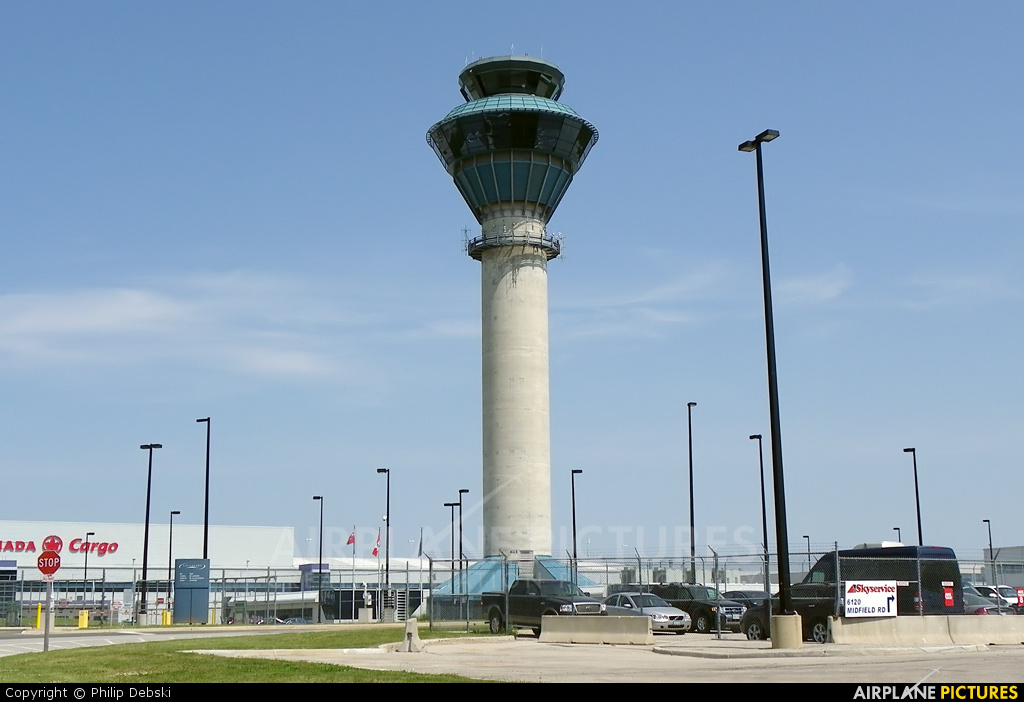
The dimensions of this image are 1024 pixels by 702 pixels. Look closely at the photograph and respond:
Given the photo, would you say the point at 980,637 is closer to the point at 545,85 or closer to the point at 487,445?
the point at 487,445

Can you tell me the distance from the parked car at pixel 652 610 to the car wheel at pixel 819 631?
742 centimetres

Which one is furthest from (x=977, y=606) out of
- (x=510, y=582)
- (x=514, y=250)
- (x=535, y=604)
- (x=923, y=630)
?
(x=514, y=250)

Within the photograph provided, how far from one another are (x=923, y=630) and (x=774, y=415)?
667cm

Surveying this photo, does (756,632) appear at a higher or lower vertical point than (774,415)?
lower

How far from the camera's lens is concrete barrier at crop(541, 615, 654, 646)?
3025cm

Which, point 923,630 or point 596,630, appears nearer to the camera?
point 923,630

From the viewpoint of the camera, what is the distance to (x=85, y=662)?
72.7 feet

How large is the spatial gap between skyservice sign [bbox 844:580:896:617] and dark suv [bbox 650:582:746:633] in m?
8.71

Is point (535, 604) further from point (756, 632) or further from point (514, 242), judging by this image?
point (514, 242)

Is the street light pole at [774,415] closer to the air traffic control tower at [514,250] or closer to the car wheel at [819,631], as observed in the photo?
the car wheel at [819,631]

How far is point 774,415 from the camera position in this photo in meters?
26.4

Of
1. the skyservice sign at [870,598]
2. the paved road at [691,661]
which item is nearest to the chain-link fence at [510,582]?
the skyservice sign at [870,598]

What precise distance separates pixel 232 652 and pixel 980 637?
1789 cm
